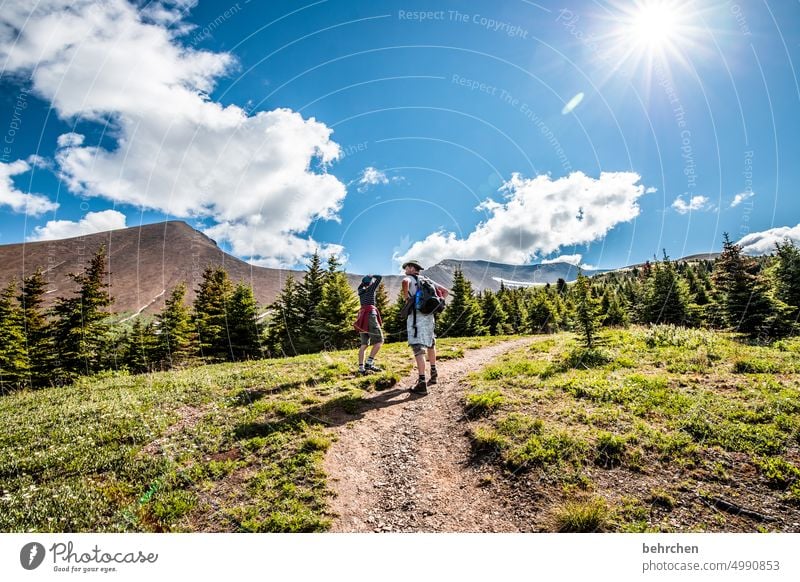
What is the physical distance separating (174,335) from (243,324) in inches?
240

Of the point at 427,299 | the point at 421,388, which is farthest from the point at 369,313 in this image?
the point at 421,388

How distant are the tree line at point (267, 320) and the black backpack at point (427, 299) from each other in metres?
4.24

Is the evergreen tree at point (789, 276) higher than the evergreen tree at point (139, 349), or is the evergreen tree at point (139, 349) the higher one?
the evergreen tree at point (789, 276)

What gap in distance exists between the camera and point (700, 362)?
8789 mm

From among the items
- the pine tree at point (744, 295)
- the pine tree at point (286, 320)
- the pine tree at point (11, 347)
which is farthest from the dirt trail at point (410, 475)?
the pine tree at point (11, 347)

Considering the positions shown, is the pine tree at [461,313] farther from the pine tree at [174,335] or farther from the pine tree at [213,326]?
the pine tree at [174,335]

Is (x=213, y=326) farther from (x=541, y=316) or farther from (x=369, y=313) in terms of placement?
(x=541, y=316)

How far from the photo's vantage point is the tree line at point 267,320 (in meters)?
22.0

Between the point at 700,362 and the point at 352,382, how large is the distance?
9.78m

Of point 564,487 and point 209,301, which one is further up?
point 209,301

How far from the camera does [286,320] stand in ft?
126
